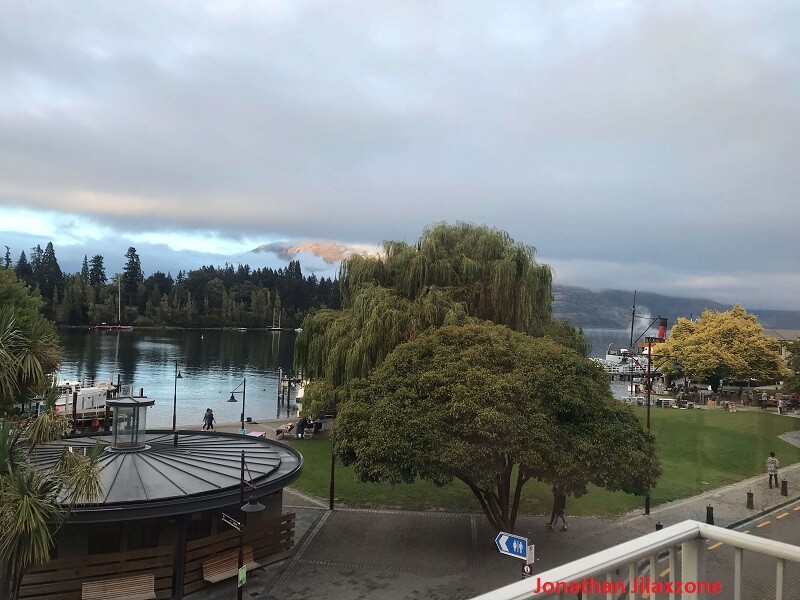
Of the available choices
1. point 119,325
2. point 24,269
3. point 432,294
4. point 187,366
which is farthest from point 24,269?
point 432,294

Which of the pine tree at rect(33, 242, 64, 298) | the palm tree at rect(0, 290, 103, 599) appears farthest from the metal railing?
the pine tree at rect(33, 242, 64, 298)

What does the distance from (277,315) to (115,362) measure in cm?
8059

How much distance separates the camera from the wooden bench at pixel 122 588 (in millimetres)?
14311

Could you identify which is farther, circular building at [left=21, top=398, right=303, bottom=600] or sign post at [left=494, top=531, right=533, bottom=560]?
circular building at [left=21, top=398, right=303, bottom=600]

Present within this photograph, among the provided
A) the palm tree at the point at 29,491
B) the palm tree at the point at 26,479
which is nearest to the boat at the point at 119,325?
the palm tree at the point at 26,479

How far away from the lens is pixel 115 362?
80812 millimetres

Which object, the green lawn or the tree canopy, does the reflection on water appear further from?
the tree canopy

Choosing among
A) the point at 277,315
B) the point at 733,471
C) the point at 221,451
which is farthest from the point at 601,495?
the point at 277,315

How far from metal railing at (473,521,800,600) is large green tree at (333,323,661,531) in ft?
41.6

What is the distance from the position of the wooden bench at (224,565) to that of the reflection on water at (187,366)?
29.9 metres

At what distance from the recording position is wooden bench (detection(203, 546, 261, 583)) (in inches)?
622

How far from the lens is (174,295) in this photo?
154125 millimetres

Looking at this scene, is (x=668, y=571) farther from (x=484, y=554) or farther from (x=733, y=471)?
(x=733, y=471)

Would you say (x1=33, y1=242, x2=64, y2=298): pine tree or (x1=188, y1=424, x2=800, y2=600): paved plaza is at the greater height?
(x1=33, y1=242, x2=64, y2=298): pine tree
